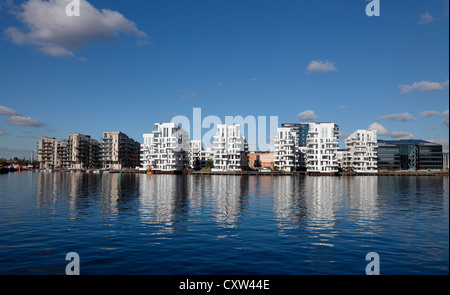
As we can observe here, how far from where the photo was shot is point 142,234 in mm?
27406

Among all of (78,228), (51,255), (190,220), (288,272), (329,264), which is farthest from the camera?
(190,220)

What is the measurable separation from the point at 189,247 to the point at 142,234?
5.93 meters

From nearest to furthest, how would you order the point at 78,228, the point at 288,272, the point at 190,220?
the point at 288,272 < the point at 78,228 < the point at 190,220

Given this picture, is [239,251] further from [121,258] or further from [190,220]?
[190,220]

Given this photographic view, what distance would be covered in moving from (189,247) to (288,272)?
796cm

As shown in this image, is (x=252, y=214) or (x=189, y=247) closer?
(x=189, y=247)

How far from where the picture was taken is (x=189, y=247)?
2333 centimetres

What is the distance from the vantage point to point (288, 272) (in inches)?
709

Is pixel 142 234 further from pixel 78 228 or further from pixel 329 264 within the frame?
pixel 329 264

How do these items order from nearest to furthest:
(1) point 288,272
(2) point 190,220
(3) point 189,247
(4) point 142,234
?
1. (1) point 288,272
2. (3) point 189,247
3. (4) point 142,234
4. (2) point 190,220
